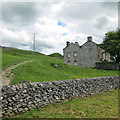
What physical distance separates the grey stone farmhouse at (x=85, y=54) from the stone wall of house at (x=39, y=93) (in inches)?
1026

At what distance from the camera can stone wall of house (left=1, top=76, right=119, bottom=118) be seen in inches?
277

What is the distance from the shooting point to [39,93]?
859cm

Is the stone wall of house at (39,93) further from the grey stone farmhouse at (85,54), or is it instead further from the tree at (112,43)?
the grey stone farmhouse at (85,54)

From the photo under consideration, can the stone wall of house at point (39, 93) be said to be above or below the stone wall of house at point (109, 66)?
below

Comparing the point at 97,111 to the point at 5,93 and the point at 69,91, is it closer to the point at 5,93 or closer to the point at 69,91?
the point at 69,91

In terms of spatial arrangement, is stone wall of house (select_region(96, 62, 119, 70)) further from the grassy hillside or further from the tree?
the grassy hillside

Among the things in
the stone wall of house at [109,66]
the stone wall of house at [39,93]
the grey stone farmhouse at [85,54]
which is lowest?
the stone wall of house at [39,93]

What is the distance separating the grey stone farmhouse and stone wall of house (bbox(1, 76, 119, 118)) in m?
26.1

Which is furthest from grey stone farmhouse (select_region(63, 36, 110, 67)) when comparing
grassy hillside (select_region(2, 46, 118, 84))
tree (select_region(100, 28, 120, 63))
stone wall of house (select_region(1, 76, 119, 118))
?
stone wall of house (select_region(1, 76, 119, 118))

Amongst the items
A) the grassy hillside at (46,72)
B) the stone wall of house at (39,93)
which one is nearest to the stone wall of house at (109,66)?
the grassy hillside at (46,72)

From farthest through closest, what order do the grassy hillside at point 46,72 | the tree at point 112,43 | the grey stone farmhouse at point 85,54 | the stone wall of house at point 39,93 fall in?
the grey stone farmhouse at point 85,54 → the tree at point 112,43 → the grassy hillside at point 46,72 → the stone wall of house at point 39,93

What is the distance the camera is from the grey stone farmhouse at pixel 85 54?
1507 inches

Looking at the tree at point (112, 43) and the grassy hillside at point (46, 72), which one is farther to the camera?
the tree at point (112, 43)

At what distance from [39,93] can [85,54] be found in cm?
3323
